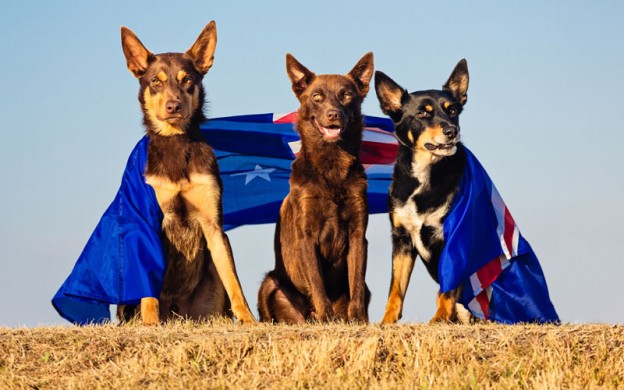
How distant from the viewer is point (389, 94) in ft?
30.7

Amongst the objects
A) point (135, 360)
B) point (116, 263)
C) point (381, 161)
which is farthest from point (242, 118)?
point (135, 360)

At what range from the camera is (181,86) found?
912cm

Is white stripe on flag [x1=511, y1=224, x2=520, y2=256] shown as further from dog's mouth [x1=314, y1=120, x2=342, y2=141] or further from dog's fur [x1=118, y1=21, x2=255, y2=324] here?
dog's fur [x1=118, y1=21, x2=255, y2=324]

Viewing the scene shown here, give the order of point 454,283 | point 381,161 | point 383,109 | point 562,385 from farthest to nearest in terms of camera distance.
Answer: point 381,161 < point 383,109 < point 454,283 < point 562,385

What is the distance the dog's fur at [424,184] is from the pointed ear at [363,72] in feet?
1.53

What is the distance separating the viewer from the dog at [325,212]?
881 centimetres

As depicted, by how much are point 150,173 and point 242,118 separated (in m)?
2.20

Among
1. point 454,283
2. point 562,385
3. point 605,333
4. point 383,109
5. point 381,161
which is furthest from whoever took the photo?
point 381,161

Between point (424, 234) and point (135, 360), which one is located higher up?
point (424, 234)

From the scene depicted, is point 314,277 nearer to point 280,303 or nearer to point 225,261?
point 280,303

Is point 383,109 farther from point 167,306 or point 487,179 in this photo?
point 167,306

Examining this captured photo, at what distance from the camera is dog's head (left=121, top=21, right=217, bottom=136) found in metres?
9.07

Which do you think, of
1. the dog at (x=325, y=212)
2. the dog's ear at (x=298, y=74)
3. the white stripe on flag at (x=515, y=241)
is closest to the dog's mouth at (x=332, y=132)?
the dog at (x=325, y=212)

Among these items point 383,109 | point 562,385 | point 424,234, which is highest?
point 383,109
